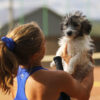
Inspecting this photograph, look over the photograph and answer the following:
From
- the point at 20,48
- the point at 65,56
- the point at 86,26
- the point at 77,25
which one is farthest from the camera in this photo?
the point at 77,25

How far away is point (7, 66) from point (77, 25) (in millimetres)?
2256

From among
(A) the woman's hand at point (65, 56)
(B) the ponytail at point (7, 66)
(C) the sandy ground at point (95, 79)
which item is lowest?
(C) the sandy ground at point (95, 79)

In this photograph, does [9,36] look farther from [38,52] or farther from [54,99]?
[54,99]

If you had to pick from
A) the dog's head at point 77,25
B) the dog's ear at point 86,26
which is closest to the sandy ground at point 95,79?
the dog's head at point 77,25

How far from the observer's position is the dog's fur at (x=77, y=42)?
13.2 feet

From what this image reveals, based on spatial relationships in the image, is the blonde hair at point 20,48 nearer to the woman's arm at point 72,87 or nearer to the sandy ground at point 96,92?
the woman's arm at point 72,87

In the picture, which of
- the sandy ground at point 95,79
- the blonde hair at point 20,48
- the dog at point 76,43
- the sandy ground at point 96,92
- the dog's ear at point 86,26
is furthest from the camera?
the sandy ground at point 95,79

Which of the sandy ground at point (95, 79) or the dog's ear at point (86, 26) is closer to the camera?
the dog's ear at point (86, 26)

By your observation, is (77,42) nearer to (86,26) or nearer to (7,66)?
(86,26)

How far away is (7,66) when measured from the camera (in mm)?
2484

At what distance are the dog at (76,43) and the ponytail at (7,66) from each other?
147 centimetres

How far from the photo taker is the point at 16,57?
2.47 metres

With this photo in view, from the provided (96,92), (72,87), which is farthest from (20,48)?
(96,92)

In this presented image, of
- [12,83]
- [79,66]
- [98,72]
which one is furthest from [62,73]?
[98,72]
